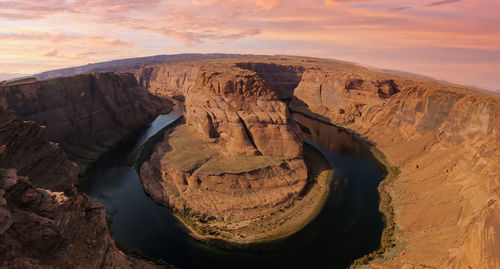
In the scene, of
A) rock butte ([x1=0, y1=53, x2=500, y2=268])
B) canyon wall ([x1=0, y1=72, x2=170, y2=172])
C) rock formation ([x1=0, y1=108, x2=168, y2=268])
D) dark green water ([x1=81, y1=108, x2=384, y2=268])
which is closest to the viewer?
rock formation ([x1=0, y1=108, x2=168, y2=268])

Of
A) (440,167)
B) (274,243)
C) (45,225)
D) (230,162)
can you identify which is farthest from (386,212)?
(45,225)

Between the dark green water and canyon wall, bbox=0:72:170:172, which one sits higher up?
canyon wall, bbox=0:72:170:172

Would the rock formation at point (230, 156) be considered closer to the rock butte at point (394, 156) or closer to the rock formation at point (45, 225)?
the rock butte at point (394, 156)

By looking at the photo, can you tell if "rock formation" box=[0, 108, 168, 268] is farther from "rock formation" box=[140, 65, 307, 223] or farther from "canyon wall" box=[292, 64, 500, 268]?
"canyon wall" box=[292, 64, 500, 268]

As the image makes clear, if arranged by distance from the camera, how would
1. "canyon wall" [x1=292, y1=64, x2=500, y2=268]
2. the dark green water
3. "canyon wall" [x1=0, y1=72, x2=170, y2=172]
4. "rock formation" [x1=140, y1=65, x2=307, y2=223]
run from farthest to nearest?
"canyon wall" [x1=0, y1=72, x2=170, y2=172] < "rock formation" [x1=140, y1=65, x2=307, y2=223] < the dark green water < "canyon wall" [x1=292, y1=64, x2=500, y2=268]

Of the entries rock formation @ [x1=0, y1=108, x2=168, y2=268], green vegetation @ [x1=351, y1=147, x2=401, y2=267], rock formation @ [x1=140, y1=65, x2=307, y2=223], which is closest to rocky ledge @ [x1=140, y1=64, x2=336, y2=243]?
rock formation @ [x1=140, y1=65, x2=307, y2=223]
